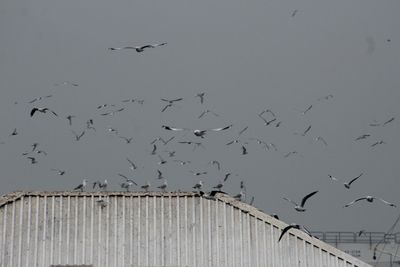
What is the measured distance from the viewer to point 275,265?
3025 centimetres

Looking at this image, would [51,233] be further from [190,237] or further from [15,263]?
[190,237]

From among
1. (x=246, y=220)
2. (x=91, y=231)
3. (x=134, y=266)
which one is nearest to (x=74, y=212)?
(x=91, y=231)

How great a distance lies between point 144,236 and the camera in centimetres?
3038

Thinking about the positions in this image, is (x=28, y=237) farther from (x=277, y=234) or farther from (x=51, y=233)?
(x=277, y=234)

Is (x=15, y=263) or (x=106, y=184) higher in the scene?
(x=106, y=184)

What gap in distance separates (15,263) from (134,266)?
13.7 ft

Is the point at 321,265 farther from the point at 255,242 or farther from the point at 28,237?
the point at 28,237

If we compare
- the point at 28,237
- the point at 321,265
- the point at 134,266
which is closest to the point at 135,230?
the point at 134,266

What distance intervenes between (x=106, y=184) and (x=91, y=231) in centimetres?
211

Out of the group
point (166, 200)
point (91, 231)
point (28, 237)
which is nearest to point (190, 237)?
point (166, 200)

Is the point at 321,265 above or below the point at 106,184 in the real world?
below

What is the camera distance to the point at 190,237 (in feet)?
99.8

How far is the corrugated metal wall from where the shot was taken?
30062 mm

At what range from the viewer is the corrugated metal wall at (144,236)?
98.6 feet
